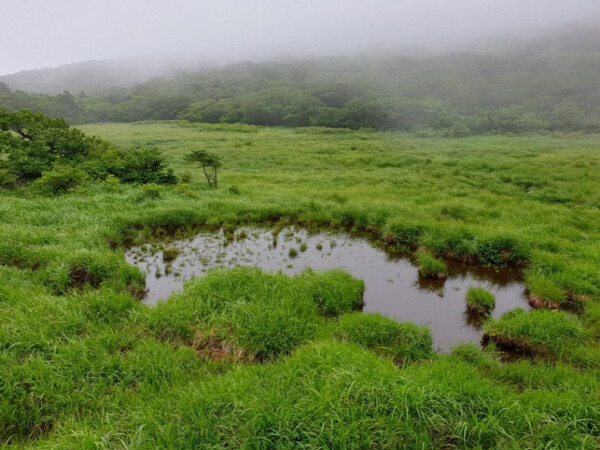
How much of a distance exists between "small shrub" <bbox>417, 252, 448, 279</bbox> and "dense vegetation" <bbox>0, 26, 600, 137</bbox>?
57.4m

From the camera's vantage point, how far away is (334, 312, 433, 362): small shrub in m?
6.93

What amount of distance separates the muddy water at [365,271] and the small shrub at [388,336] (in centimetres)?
80

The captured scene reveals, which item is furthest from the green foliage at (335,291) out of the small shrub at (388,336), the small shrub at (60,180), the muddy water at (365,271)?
the small shrub at (60,180)

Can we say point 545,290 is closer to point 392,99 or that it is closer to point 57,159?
point 57,159

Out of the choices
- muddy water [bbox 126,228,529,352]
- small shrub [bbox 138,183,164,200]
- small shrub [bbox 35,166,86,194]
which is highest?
small shrub [bbox 35,166,86,194]

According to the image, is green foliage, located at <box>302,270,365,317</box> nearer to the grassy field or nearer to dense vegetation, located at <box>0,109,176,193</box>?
the grassy field

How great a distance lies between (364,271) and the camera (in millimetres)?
11656

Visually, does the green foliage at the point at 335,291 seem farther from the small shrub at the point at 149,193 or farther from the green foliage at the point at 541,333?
the small shrub at the point at 149,193

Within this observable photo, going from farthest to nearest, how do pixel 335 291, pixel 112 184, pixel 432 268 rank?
pixel 112 184
pixel 432 268
pixel 335 291


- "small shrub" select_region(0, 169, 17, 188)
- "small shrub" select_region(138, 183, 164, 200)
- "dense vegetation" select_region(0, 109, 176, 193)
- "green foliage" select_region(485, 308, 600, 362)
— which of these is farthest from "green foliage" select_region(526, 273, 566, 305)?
"small shrub" select_region(0, 169, 17, 188)

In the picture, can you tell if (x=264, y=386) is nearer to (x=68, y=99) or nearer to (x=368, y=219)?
(x=368, y=219)

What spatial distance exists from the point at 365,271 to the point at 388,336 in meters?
4.47

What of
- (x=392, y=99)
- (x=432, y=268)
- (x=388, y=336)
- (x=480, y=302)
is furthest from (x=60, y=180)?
(x=392, y=99)

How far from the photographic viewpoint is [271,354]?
6.80m
